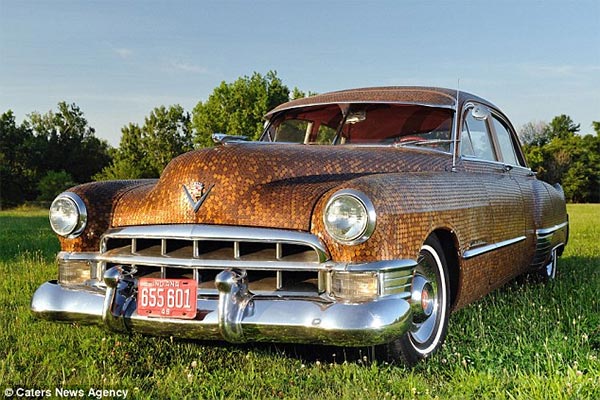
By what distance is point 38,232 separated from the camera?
37.0 ft

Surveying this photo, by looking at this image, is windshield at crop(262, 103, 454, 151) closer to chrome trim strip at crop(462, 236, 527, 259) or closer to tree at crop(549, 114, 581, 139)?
chrome trim strip at crop(462, 236, 527, 259)

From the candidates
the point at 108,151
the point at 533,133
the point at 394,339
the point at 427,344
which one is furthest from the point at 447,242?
the point at 533,133

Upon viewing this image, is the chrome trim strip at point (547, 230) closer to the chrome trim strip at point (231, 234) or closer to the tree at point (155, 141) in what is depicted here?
the chrome trim strip at point (231, 234)

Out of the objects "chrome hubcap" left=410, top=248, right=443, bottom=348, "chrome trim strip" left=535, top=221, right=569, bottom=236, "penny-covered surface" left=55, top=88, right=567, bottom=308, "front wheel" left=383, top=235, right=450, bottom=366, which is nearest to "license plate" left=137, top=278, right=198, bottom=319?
"penny-covered surface" left=55, top=88, right=567, bottom=308

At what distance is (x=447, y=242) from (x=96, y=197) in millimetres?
1960

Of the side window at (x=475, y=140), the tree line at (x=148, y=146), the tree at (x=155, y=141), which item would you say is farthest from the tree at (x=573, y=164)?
the side window at (x=475, y=140)

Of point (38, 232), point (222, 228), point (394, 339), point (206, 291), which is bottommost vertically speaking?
point (38, 232)

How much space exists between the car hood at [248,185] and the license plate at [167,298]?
1.08 feet

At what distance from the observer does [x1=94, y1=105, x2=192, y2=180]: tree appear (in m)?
51.8

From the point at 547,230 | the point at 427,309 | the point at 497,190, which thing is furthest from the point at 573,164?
the point at 427,309

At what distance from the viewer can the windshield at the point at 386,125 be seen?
412 centimetres

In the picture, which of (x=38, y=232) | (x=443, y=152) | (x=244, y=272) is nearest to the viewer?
(x=244, y=272)

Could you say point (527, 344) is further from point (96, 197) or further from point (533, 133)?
point (533, 133)

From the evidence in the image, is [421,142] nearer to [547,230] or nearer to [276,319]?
[276,319]
